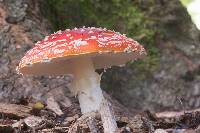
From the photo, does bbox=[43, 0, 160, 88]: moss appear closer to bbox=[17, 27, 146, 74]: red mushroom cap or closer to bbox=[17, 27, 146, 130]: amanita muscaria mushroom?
bbox=[17, 27, 146, 130]: amanita muscaria mushroom

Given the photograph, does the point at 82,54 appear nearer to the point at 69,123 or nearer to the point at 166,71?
the point at 69,123

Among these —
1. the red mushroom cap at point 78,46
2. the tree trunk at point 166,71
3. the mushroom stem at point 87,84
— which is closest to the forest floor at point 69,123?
the mushroom stem at point 87,84

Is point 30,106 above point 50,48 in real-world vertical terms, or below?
below

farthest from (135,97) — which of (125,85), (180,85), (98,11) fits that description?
(98,11)

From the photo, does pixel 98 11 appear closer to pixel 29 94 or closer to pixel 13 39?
pixel 13 39

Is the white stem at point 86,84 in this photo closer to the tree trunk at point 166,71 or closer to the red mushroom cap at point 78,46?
the red mushroom cap at point 78,46
